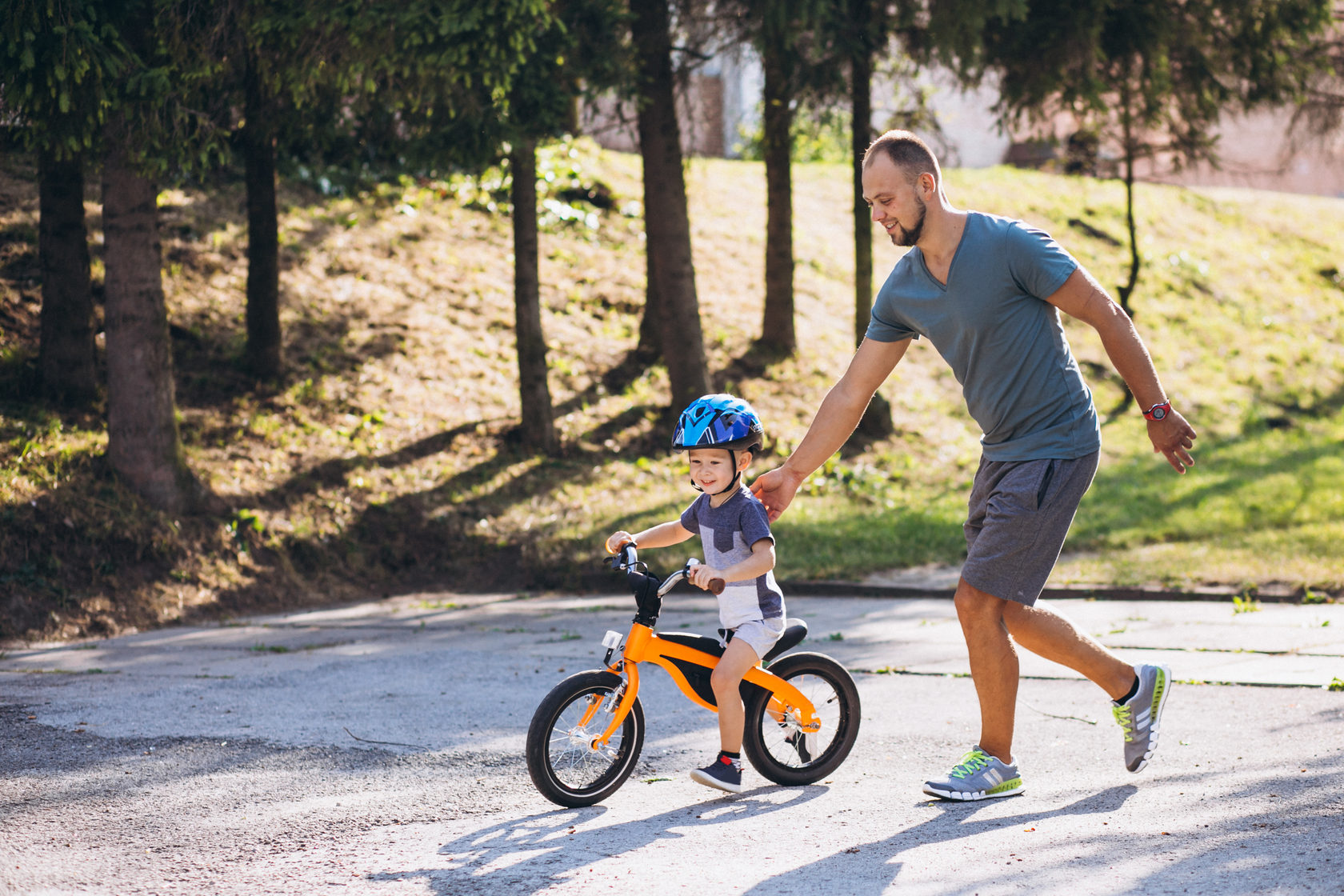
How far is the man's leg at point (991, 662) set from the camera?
4391 mm

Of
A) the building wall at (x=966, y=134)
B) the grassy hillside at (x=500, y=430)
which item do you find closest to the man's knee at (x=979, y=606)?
the grassy hillside at (x=500, y=430)

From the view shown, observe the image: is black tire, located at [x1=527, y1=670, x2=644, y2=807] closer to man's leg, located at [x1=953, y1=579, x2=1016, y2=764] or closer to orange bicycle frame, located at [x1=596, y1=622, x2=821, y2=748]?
orange bicycle frame, located at [x1=596, y1=622, x2=821, y2=748]

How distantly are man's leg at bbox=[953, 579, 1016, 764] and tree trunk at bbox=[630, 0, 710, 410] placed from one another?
9.38m

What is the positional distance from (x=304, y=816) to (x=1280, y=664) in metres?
4.94

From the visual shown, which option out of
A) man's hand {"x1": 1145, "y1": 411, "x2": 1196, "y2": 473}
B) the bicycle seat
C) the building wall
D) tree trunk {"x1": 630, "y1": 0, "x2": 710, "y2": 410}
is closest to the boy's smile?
the bicycle seat

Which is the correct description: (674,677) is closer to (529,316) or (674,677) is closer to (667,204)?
(529,316)

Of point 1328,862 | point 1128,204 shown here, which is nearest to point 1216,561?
point 1328,862

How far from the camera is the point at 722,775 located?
458 cm

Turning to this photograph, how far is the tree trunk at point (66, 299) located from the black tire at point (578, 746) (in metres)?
8.19

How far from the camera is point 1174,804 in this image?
426 centimetres

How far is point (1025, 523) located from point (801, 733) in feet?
4.16

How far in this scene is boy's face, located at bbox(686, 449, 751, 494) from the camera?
4.50m

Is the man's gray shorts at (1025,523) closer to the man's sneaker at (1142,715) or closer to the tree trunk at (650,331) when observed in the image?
the man's sneaker at (1142,715)

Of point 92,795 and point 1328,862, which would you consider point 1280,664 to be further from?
point 92,795
